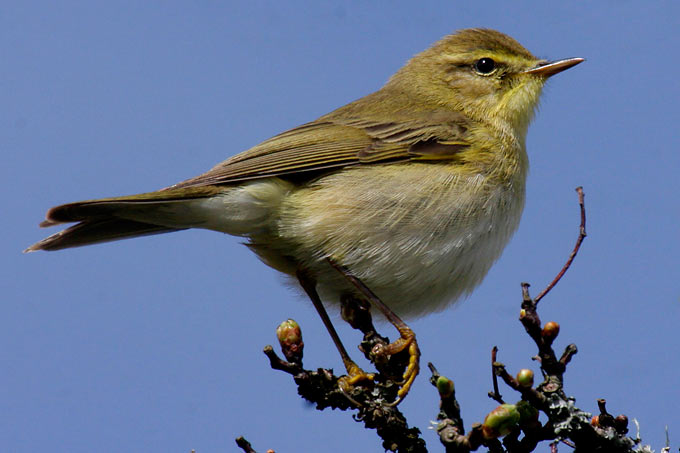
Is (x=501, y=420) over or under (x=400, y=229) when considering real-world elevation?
under

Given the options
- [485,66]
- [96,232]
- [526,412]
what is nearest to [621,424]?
[526,412]

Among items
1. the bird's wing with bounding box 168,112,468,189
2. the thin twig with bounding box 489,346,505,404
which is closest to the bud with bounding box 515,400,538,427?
the thin twig with bounding box 489,346,505,404

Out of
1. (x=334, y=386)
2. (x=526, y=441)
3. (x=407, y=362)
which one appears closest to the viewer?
(x=526, y=441)

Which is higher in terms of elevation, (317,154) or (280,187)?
(317,154)

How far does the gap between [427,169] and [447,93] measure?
47.0 inches

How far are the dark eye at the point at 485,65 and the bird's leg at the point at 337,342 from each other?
202cm

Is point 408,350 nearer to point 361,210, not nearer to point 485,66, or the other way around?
point 361,210

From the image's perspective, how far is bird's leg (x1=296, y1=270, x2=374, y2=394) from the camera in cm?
359

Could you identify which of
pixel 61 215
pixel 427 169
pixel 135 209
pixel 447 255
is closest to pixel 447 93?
pixel 427 169

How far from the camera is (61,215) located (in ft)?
12.6

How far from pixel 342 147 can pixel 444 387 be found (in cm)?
215

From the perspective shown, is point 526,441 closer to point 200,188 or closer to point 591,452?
point 591,452

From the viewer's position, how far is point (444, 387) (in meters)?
2.65

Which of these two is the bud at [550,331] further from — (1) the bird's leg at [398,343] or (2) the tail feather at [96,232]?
(2) the tail feather at [96,232]
